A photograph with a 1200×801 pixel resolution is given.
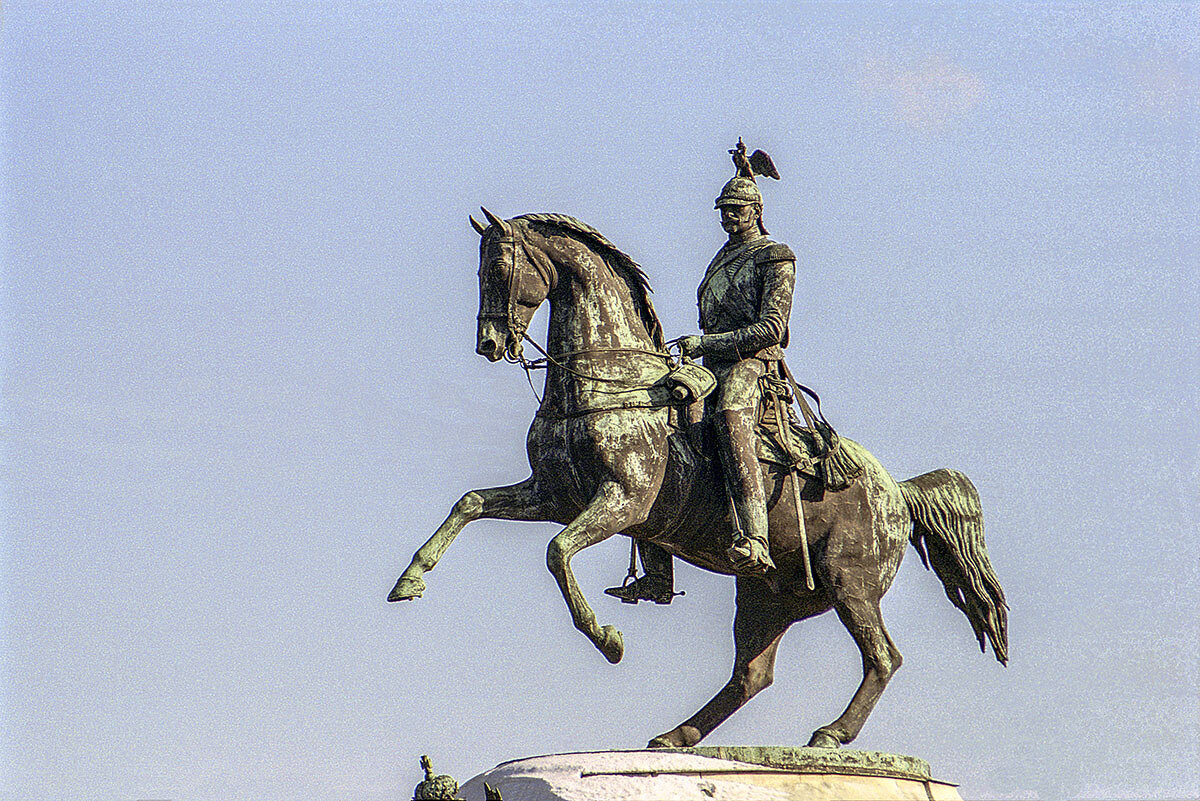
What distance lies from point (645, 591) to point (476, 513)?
1.67 meters

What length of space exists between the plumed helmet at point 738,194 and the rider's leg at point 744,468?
62.7 inches

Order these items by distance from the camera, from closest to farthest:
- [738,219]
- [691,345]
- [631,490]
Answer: [631,490]
[691,345]
[738,219]

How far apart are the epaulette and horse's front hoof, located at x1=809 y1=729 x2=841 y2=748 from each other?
3323 mm

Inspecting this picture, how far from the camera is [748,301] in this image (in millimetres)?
18703

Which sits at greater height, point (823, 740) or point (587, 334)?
point (587, 334)

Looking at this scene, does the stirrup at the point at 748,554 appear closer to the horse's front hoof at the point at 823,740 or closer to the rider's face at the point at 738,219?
the horse's front hoof at the point at 823,740

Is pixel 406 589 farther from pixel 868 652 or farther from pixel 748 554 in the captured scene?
pixel 868 652

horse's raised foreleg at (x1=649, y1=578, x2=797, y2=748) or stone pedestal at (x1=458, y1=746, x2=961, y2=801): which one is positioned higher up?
horse's raised foreleg at (x1=649, y1=578, x2=797, y2=748)

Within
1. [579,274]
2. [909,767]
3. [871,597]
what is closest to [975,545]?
[871,597]

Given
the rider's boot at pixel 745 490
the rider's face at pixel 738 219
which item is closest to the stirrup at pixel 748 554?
the rider's boot at pixel 745 490

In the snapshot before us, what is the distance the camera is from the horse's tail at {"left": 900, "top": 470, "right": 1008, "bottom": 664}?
19.2 metres

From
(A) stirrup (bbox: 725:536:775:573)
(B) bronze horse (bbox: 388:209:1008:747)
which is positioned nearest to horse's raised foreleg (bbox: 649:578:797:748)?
(B) bronze horse (bbox: 388:209:1008:747)

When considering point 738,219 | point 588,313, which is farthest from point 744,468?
point 738,219

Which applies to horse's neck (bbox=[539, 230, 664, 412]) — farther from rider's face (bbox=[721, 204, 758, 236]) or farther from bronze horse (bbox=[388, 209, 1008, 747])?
rider's face (bbox=[721, 204, 758, 236])
